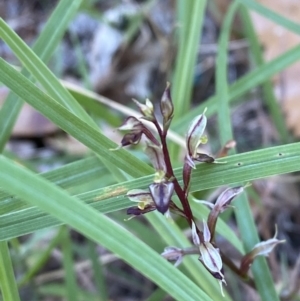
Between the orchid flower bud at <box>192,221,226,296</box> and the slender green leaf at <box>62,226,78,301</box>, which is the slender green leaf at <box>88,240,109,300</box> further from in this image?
the orchid flower bud at <box>192,221,226,296</box>

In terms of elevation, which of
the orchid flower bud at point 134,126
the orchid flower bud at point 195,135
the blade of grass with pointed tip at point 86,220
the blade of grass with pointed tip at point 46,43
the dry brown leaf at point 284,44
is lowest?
the blade of grass with pointed tip at point 86,220

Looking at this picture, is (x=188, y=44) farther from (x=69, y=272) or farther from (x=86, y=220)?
(x=86, y=220)

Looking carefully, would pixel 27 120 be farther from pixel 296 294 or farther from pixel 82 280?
pixel 296 294

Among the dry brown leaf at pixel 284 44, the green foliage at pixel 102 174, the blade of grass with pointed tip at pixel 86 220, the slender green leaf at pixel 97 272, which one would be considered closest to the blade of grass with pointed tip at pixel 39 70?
the green foliage at pixel 102 174

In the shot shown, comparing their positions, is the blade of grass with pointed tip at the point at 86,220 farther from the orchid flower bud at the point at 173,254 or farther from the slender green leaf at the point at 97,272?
the slender green leaf at the point at 97,272

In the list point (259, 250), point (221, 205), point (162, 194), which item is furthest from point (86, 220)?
point (259, 250)

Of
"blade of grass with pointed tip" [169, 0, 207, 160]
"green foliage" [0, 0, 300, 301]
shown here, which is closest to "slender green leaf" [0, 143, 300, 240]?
"green foliage" [0, 0, 300, 301]
